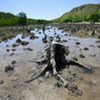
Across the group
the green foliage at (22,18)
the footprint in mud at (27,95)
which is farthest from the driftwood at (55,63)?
the green foliage at (22,18)

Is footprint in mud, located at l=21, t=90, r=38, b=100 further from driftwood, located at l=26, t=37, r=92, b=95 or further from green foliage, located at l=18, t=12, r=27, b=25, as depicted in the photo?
green foliage, located at l=18, t=12, r=27, b=25

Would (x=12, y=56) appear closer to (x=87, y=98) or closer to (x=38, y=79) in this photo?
(x=38, y=79)

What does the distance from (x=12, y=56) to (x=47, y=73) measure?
39.9 ft

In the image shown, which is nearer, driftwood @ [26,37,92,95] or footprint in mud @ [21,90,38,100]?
footprint in mud @ [21,90,38,100]

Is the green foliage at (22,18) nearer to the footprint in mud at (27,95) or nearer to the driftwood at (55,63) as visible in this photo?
the driftwood at (55,63)

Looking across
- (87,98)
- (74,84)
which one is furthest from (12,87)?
(87,98)

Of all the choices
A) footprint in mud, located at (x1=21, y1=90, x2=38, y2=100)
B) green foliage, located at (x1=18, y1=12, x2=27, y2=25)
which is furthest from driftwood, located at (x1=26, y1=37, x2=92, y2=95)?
green foliage, located at (x1=18, y1=12, x2=27, y2=25)

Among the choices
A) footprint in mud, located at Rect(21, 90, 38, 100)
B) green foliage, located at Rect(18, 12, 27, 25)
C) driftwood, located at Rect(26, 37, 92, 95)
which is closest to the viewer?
footprint in mud, located at Rect(21, 90, 38, 100)

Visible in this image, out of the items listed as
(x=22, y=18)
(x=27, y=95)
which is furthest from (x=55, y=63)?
(x=22, y=18)

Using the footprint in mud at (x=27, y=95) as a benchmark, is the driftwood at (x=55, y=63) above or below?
above

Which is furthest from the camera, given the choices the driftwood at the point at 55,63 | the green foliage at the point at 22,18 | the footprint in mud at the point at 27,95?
the green foliage at the point at 22,18

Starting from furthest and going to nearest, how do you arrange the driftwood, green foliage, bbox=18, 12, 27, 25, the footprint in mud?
green foliage, bbox=18, 12, 27, 25 < the driftwood < the footprint in mud

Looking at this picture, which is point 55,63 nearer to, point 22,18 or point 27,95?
point 27,95

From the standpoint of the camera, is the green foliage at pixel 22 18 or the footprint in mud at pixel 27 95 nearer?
the footprint in mud at pixel 27 95
